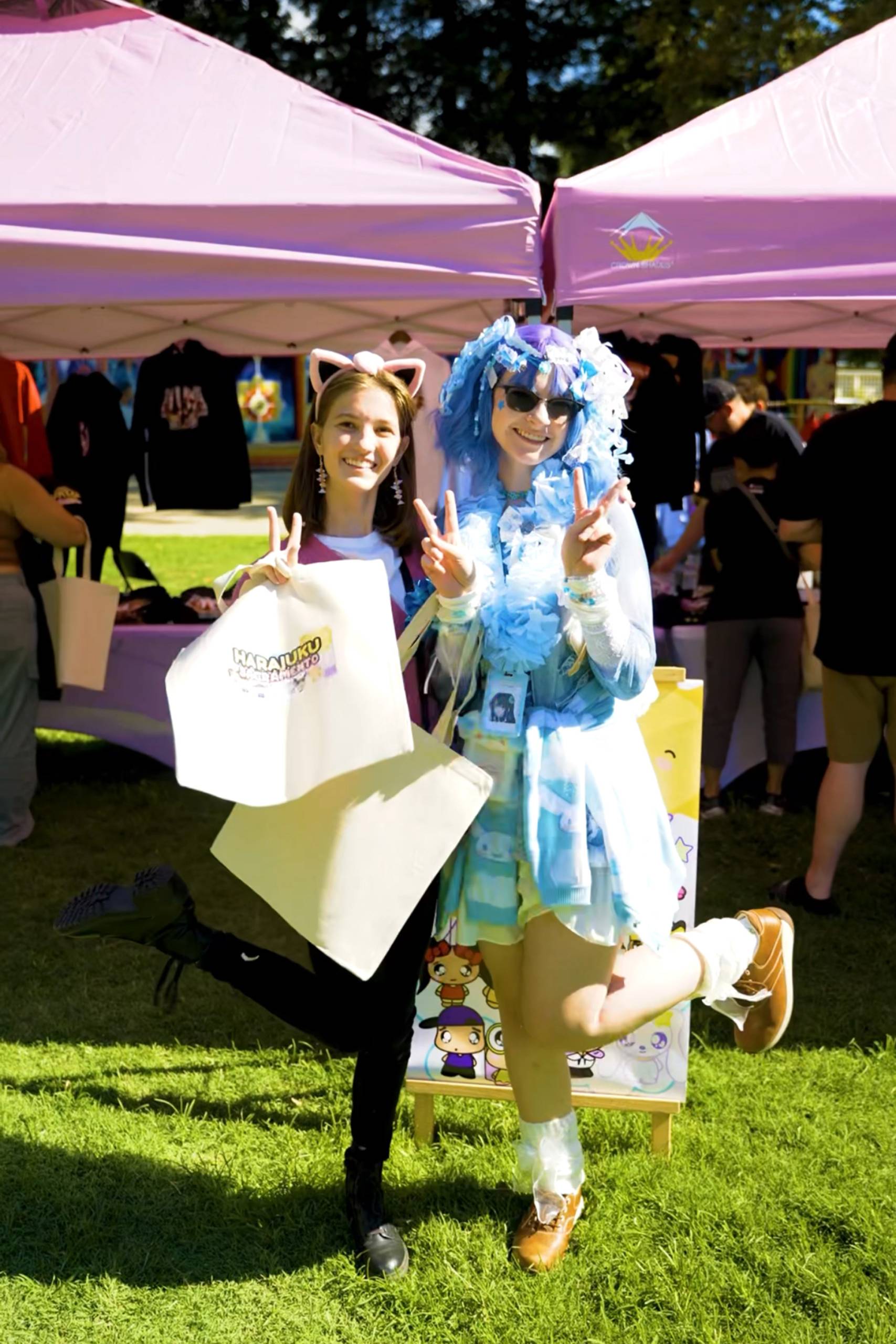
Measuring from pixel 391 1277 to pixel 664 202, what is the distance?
2675 mm

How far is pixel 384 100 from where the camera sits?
21797 mm

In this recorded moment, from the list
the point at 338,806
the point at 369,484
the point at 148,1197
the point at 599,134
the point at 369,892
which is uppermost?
the point at 599,134

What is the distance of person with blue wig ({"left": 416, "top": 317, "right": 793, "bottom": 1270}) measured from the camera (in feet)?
7.15

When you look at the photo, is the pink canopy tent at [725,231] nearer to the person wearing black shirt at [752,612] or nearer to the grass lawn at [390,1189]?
the person wearing black shirt at [752,612]

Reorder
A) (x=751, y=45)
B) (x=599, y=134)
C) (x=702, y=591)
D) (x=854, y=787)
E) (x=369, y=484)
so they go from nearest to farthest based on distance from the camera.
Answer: (x=369, y=484) < (x=854, y=787) < (x=702, y=591) < (x=751, y=45) < (x=599, y=134)

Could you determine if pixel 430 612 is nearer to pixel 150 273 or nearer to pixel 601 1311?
pixel 601 1311

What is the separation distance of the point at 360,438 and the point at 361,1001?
106cm

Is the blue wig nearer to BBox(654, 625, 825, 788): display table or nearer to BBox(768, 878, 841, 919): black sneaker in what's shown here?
BBox(768, 878, 841, 919): black sneaker

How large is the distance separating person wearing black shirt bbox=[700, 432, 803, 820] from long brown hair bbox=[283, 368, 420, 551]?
2.92 m

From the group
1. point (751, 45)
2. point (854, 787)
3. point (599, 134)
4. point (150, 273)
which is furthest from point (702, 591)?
point (599, 134)

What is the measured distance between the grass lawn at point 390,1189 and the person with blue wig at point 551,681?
0.46 meters

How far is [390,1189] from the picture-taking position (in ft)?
9.00

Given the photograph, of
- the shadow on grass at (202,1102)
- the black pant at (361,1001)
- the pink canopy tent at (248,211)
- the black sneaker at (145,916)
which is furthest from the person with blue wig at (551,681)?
the pink canopy tent at (248,211)

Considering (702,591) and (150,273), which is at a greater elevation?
(150,273)
